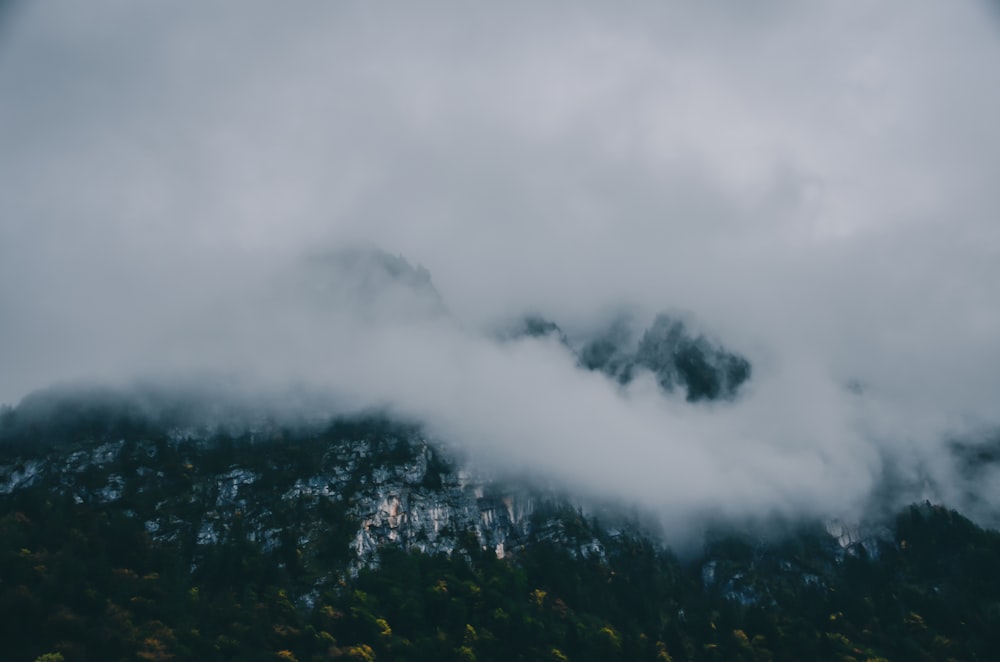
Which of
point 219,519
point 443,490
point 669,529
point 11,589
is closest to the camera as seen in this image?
point 11,589

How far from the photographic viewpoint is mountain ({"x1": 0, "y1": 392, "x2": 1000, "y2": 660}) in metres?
130

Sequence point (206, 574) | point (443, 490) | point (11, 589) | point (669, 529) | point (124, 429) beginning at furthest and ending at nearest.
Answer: point (669, 529) → point (443, 490) → point (124, 429) → point (206, 574) → point (11, 589)

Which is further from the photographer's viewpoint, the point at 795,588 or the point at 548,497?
the point at 548,497

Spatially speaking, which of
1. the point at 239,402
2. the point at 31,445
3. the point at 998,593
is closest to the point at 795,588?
the point at 998,593

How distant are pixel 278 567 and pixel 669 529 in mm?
105014

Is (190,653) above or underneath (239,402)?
underneath

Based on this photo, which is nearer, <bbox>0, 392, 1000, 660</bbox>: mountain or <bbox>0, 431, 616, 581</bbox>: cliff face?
<bbox>0, 392, 1000, 660</bbox>: mountain

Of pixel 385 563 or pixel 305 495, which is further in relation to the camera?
pixel 305 495

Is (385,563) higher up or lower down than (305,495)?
lower down

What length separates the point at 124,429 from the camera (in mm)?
166750

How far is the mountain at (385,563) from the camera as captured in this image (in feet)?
427

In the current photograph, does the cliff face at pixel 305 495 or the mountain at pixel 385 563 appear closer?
the mountain at pixel 385 563

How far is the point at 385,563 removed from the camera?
520 feet

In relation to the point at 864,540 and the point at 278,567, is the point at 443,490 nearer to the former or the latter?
the point at 278,567
